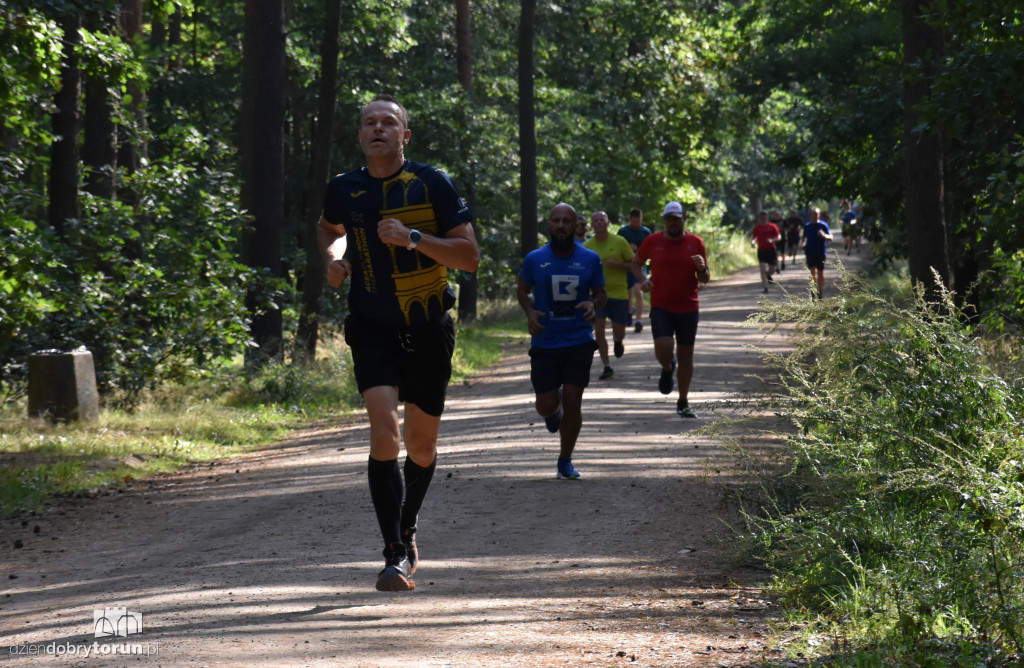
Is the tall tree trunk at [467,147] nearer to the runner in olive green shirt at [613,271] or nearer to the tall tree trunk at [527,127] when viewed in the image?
the tall tree trunk at [527,127]

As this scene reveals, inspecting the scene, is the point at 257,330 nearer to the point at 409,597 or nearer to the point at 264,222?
the point at 264,222

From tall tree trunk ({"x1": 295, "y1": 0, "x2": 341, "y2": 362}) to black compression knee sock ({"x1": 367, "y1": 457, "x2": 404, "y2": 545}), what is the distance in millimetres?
13762

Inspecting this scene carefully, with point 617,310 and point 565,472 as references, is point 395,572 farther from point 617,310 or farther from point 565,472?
point 617,310

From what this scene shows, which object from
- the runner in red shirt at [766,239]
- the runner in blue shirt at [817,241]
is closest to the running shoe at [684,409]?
the runner in blue shirt at [817,241]

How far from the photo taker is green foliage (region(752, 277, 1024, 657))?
5.40 meters

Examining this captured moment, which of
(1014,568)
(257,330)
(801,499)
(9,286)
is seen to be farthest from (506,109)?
(1014,568)

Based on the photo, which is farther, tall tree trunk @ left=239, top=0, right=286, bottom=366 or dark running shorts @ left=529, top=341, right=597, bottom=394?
tall tree trunk @ left=239, top=0, right=286, bottom=366

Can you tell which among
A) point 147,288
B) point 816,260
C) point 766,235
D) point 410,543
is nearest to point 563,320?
point 410,543

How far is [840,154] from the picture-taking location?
68.9 ft

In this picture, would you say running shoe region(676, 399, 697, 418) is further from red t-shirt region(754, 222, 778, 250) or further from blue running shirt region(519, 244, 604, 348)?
red t-shirt region(754, 222, 778, 250)

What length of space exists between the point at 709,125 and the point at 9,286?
1319 inches

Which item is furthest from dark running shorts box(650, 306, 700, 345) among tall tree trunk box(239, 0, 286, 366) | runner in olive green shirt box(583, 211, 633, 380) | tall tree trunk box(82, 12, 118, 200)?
tall tree trunk box(82, 12, 118, 200)

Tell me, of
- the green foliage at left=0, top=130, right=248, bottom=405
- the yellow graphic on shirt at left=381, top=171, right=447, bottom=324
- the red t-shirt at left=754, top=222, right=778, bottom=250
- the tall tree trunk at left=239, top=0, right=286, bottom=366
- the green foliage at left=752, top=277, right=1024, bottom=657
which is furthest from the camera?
the red t-shirt at left=754, top=222, right=778, bottom=250

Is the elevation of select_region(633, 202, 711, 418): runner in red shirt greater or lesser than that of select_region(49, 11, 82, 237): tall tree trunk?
lesser
